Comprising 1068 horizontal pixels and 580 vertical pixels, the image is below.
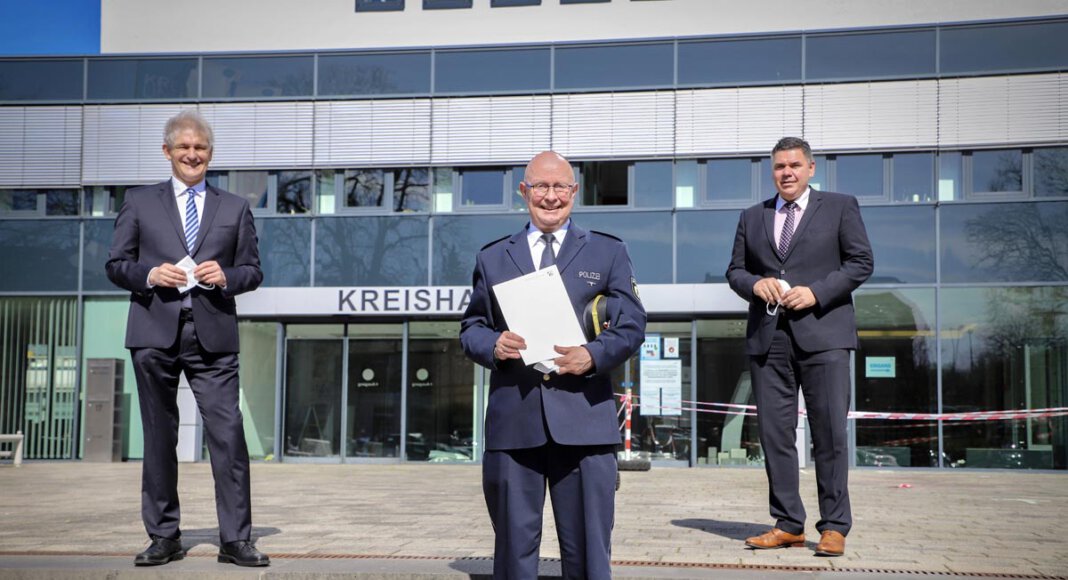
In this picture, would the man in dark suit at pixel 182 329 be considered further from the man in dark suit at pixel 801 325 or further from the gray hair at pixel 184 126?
the man in dark suit at pixel 801 325

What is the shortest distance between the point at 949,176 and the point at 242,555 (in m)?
14.6

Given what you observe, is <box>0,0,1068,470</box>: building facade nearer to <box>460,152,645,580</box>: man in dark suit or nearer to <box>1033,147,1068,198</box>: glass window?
<box>1033,147,1068,198</box>: glass window

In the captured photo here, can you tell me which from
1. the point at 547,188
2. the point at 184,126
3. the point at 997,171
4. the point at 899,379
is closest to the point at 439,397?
the point at 899,379

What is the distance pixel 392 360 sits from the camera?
60.6 feet

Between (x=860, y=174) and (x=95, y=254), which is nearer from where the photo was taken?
(x=860, y=174)

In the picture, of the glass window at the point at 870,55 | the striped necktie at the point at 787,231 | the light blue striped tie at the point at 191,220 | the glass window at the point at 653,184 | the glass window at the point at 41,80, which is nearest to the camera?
the light blue striped tie at the point at 191,220

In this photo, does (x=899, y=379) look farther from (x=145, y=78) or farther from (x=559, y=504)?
(x=559, y=504)

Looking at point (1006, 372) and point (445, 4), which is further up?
point (445, 4)

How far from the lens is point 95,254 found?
747 inches

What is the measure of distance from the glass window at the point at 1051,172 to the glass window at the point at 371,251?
9185 mm

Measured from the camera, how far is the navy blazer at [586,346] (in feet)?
13.2

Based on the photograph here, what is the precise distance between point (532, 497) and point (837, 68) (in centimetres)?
1490

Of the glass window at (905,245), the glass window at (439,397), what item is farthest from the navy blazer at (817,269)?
the glass window at (439,397)

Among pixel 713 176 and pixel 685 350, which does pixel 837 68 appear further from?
pixel 685 350
